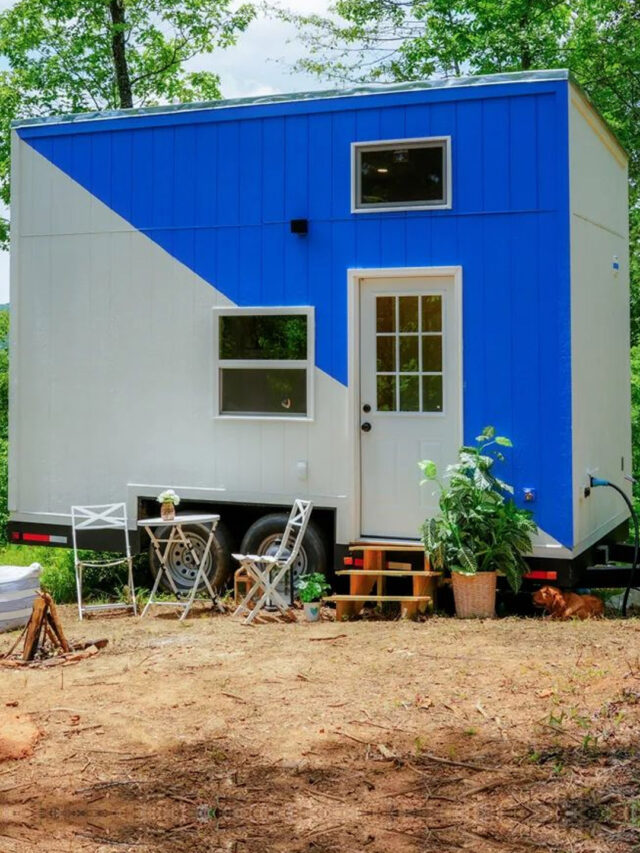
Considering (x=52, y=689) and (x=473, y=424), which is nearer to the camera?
(x=52, y=689)

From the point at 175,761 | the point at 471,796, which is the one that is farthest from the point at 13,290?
the point at 471,796

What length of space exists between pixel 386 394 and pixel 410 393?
7.3 inches

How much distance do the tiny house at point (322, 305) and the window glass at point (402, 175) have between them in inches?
0.6

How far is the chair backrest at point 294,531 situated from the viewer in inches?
314

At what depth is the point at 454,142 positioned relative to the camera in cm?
803

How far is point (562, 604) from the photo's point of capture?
307 inches

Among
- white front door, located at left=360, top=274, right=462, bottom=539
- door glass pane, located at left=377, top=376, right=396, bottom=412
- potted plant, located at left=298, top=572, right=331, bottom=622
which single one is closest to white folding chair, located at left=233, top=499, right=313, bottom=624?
potted plant, located at left=298, top=572, right=331, bottom=622

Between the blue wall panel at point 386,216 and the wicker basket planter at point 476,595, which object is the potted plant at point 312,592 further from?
the blue wall panel at point 386,216

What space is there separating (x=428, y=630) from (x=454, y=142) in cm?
350

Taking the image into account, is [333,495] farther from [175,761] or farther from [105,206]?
[175,761]

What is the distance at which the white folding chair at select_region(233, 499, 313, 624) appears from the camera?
7.87 meters

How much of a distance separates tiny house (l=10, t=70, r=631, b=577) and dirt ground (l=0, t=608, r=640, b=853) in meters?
1.79

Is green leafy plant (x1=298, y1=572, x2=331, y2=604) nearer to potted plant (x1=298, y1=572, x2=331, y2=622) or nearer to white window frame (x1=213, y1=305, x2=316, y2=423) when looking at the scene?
potted plant (x1=298, y1=572, x2=331, y2=622)

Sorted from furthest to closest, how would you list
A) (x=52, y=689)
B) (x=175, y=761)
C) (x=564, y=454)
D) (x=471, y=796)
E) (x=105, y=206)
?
1. (x=105, y=206)
2. (x=564, y=454)
3. (x=52, y=689)
4. (x=175, y=761)
5. (x=471, y=796)
